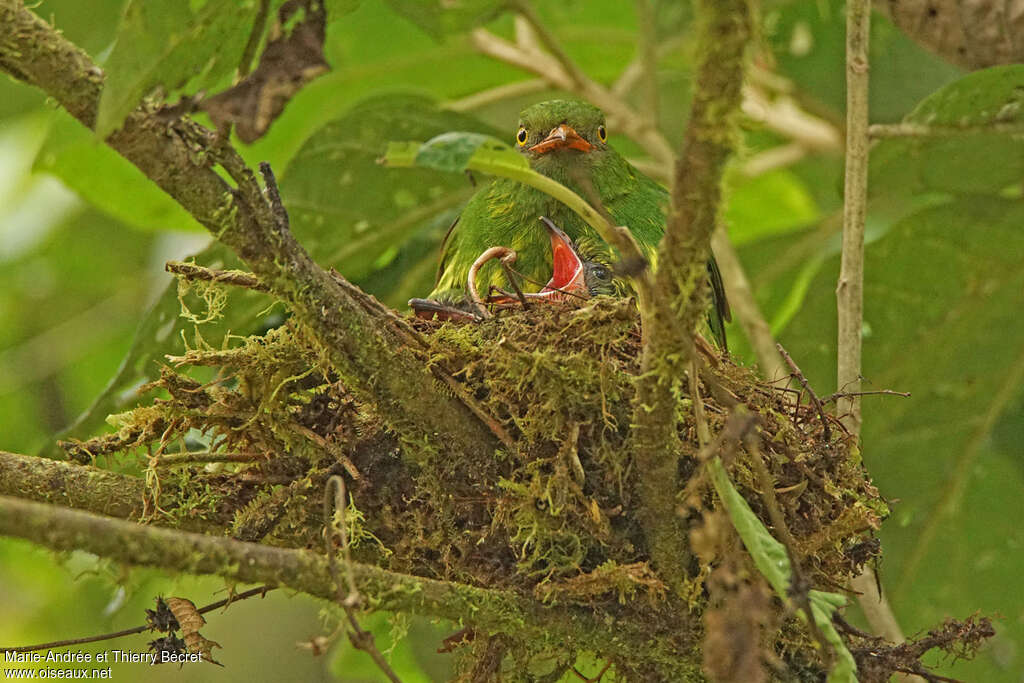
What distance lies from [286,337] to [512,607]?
766mm

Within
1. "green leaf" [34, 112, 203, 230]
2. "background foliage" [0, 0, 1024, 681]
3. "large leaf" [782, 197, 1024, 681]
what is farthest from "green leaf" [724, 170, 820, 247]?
"green leaf" [34, 112, 203, 230]

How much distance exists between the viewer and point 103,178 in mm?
4258

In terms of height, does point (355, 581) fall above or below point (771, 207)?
below

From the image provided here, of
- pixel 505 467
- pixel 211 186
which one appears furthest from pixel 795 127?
pixel 211 186

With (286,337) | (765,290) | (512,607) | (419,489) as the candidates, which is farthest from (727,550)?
(765,290)

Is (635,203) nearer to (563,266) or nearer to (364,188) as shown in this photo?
(563,266)

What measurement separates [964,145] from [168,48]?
2488 millimetres

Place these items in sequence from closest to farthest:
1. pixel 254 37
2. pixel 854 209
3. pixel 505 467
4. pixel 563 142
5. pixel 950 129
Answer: pixel 254 37
pixel 505 467
pixel 854 209
pixel 950 129
pixel 563 142

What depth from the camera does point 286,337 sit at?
261 centimetres

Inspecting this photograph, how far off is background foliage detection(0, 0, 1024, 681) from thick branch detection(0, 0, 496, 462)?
862 mm

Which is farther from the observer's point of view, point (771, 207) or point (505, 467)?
point (771, 207)

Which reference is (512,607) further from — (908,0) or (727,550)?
(908,0)

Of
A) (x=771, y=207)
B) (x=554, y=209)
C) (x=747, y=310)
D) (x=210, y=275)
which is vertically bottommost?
(x=210, y=275)

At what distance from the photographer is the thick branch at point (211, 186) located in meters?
1.92
